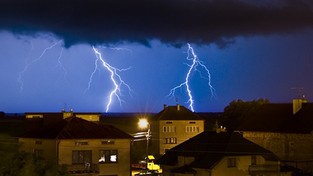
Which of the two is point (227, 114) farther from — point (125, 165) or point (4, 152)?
Result: point (4, 152)

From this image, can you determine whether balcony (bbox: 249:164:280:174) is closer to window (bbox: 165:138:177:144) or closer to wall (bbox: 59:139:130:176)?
wall (bbox: 59:139:130:176)

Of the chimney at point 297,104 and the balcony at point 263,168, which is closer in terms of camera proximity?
the balcony at point 263,168

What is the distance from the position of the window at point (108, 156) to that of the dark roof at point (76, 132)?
965 mm

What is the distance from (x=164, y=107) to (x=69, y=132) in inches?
→ 1525

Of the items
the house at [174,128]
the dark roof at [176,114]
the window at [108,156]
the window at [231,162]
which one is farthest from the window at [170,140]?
the window at [108,156]

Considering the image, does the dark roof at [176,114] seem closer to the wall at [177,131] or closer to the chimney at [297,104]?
the wall at [177,131]

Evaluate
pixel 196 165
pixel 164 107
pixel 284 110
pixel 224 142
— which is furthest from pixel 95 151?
pixel 164 107

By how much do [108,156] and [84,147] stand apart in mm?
1703

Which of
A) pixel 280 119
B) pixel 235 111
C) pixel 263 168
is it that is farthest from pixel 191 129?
pixel 263 168

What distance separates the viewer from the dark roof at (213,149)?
40562 millimetres

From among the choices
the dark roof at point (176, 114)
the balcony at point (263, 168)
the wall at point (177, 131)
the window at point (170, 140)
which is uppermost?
the dark roof at point (176, 114)

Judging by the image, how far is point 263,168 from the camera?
40.9 m

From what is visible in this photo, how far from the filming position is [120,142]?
40.7m

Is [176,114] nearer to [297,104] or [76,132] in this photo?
[297,104]
